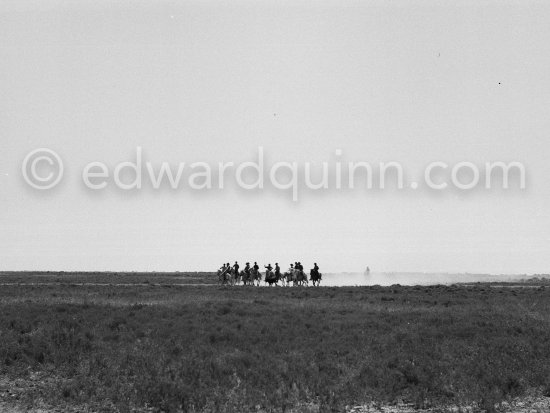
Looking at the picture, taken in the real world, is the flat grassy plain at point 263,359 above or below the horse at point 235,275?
below

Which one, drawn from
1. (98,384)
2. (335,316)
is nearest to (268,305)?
(335,316)

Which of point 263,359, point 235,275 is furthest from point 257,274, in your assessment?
point 263,359

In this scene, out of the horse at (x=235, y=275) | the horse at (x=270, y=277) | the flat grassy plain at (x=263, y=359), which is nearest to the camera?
the flat grassy plain at (x=263, y=359)

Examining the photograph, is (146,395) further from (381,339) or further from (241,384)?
(381,339)

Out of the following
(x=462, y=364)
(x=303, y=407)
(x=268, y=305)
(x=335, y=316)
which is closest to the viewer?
(x=303, y=407)

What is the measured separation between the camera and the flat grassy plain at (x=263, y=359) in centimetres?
1353

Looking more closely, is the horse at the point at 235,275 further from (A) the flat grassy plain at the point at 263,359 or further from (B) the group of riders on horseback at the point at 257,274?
(A) the flat grassy plain at the point at 263,359

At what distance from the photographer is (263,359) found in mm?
16938

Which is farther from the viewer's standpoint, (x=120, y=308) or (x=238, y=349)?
(x=120, y=308)

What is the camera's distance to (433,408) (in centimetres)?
1320

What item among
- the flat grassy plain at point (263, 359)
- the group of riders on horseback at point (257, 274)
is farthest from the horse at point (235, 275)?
the flat grassy plain at point (263, 359)

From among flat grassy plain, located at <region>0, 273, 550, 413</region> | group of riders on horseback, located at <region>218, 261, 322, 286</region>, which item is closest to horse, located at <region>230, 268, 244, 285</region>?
group of riders on horseback, located at <region>218, 261, 322, 286</region>

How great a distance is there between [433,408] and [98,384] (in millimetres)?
8941

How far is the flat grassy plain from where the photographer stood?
44.4 feet
